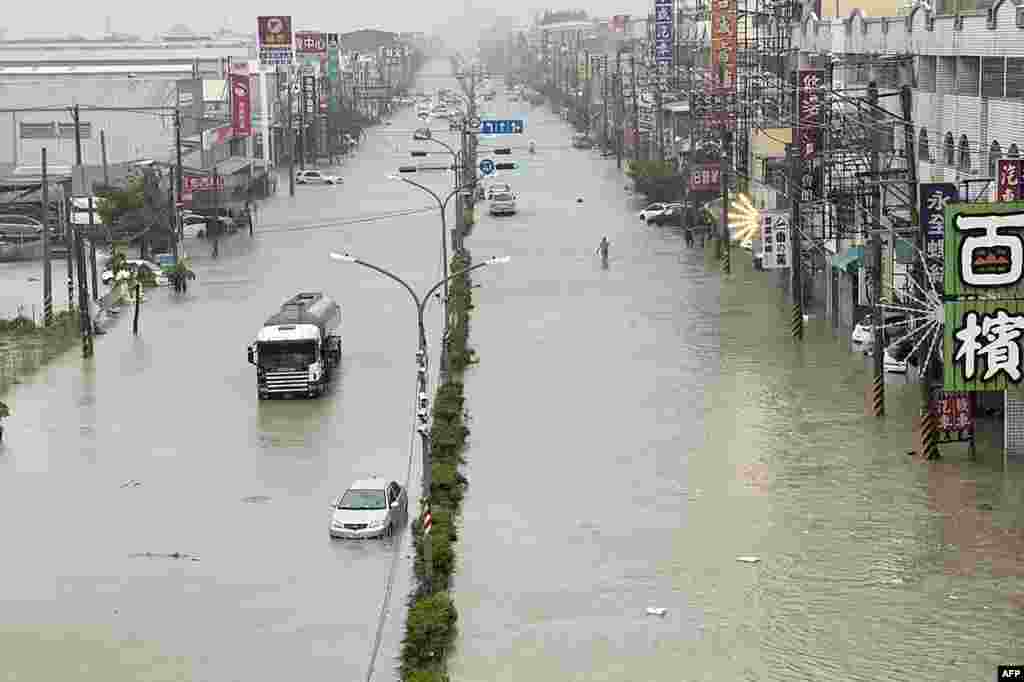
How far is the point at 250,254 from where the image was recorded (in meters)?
81.8

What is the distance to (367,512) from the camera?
34500 millimetres

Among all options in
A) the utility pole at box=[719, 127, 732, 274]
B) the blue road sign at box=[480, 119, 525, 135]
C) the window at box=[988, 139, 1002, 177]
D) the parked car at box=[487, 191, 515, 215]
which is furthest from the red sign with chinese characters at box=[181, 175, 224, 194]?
the window at box=[988, 139, 1002, 177]

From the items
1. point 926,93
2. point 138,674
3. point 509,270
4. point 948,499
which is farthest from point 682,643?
point 509,270

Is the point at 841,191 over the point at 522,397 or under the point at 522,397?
over

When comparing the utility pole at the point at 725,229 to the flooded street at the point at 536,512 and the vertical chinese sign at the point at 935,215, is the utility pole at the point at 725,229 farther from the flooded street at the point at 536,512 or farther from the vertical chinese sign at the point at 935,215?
the vertical chinese sign at the point at 935,215

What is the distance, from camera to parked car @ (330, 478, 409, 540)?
3425 cm

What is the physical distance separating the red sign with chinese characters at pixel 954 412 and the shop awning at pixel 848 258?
1228cm

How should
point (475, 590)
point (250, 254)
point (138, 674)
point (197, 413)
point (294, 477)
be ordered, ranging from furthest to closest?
point (250, 254)
point (197, 413)
point (294, 477)
point (475, 590)
point (138, 674)

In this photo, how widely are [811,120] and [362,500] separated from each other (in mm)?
27377

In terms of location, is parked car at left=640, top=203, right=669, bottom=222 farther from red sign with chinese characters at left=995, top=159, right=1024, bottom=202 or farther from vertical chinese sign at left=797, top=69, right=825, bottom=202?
red sign with chinese characters at left=995, top=159, right=1024, bottom=202

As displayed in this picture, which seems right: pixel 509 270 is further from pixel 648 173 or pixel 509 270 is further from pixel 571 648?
pixel 571 648

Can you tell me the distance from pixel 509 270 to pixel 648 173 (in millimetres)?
Answer: 25526

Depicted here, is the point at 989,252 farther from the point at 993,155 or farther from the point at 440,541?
the point at 993,155

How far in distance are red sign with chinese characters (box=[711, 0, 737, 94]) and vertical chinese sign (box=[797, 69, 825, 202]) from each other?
25356 mm
